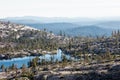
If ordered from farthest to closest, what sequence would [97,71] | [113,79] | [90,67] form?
[90,67] → [97,71] → [113,79]

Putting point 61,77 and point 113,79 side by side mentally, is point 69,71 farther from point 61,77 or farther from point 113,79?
point 113,79

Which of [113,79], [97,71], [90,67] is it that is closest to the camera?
[113,79]

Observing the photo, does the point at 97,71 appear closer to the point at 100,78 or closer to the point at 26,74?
the point at 100,78

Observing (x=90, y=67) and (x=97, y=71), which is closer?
(x=97, y=71)

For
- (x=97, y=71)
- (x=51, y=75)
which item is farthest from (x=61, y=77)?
(x=97, y=71)

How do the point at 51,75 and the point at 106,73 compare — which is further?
the point at 51,75

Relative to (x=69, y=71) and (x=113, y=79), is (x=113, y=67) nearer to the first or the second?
(x=113, y=79)

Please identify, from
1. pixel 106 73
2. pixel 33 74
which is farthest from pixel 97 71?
pixel 33 74
